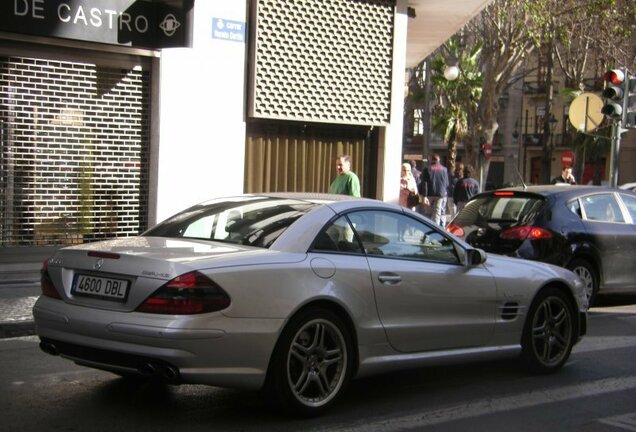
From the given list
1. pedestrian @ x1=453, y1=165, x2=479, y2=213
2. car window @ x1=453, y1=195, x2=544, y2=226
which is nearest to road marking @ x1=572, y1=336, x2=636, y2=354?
car window @ x1=453, y1=195, x2=544, y2=226

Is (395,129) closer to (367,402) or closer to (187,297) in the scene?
(367,402)

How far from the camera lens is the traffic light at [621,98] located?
1515 cm

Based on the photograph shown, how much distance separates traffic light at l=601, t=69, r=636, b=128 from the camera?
15.1 meters

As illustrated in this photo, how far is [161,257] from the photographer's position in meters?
5.18

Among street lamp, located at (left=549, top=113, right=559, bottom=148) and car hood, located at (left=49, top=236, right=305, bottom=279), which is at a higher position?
street lamp, located at (left=549, top=113, right=559, bottom=148)

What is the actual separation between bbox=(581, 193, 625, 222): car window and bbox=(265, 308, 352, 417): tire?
5980 millimetres

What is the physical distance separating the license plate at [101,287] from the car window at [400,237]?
1675 millimetres

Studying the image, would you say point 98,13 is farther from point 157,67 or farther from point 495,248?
point 495,248

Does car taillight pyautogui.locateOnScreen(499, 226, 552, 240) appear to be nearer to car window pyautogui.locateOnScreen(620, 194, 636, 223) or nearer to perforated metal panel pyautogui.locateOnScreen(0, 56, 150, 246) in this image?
car window pyautogui.locateOnScreen(620, 194, 636, 223)

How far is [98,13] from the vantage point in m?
12.5

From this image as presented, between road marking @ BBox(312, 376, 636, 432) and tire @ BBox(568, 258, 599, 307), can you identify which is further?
tire @ BBox(568, 258, 599, 307)

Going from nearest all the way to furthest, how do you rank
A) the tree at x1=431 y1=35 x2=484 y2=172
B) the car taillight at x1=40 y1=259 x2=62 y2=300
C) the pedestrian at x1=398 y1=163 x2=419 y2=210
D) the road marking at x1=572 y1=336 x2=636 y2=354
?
the car taillight at x1=40 y1=259 x2=62 y2=300, the road marking at x1=572 y1=336 x2=636 y2=354, the pedestrian at x1=398 y1=163 x2=419 y2=210, the tree at x1=431 y1=35 x2=484 y2=172

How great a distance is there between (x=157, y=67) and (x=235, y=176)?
2210mm

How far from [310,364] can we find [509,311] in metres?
2.01
